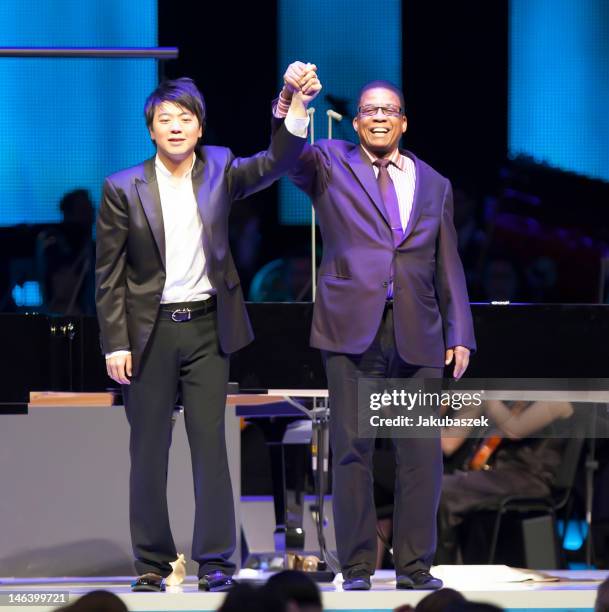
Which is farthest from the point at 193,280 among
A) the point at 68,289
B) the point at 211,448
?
the point at 68,289

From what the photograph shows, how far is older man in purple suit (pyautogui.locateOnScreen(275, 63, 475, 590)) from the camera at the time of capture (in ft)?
13.0

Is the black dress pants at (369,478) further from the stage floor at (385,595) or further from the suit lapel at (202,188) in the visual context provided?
the suit lapel at (202,188)

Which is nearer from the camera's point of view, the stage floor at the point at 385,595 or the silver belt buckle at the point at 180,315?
the stage floor at the point at 385,595

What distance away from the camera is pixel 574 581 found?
4242 mm

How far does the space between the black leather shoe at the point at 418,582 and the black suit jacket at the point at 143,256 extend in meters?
0.85

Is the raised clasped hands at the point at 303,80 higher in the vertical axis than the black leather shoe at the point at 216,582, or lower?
higher

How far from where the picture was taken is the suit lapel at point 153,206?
155 inches

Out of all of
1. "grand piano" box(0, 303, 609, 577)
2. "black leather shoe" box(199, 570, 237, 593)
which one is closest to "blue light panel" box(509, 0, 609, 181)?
"grand piano" box(0, 303, 609, 577)

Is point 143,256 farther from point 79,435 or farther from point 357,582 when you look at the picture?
point 79,435

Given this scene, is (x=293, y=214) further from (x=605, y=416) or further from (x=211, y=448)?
(x=211, y=448)

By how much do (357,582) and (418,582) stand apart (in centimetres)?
18

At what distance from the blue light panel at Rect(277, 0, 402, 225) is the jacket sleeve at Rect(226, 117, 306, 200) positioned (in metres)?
2.99

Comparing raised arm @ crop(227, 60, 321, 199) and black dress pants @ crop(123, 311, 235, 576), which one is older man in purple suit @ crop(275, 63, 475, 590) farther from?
black dress pants @ crop(123, 311, 235, 576)

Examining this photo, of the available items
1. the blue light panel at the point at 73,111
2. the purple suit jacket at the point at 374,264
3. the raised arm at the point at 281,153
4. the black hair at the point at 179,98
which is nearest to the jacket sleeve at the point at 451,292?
the purple suit jacket at the point at 374,264
